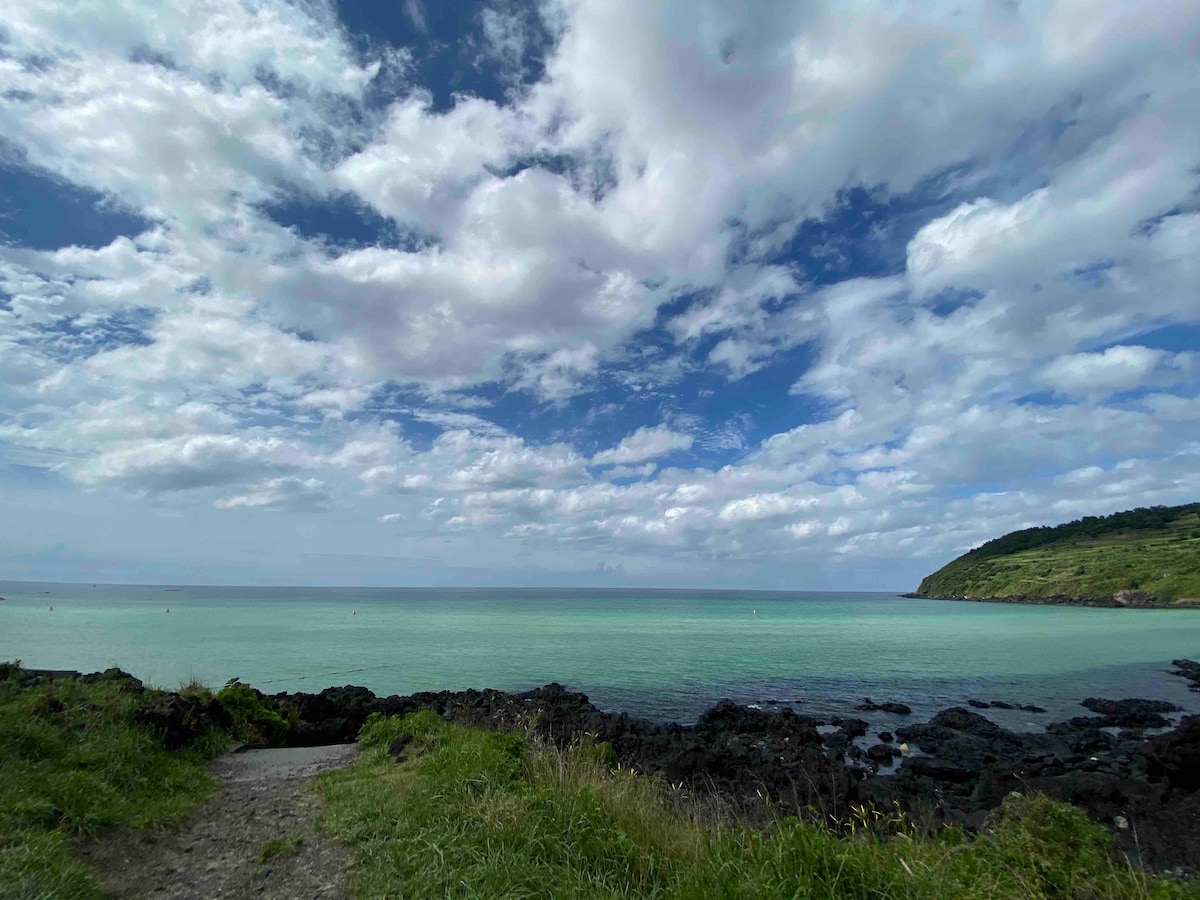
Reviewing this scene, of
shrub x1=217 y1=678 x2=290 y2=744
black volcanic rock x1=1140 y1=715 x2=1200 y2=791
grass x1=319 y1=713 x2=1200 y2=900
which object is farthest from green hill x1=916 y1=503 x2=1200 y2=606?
shrub x1=217 y1=678 x2=290 y2=744

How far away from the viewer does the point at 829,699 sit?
26.0 m

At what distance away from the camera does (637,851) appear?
584 centimetres

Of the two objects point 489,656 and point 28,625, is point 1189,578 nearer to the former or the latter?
point 489,656

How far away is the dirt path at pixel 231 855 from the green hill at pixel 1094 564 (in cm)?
11163

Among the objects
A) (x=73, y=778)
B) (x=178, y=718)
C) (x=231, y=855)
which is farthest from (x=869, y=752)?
(x=73, y=778)

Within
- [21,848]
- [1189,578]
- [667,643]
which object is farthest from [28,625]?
[1189,578]

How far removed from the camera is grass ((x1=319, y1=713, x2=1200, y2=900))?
14.9ft

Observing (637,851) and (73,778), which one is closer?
(637,851)

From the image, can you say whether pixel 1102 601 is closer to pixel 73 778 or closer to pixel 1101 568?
pixel 1101 568

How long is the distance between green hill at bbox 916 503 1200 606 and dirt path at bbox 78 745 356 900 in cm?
11163

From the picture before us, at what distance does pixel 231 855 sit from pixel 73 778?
2292mm

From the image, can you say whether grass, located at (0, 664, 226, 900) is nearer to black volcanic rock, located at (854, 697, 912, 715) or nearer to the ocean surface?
the ocean surface

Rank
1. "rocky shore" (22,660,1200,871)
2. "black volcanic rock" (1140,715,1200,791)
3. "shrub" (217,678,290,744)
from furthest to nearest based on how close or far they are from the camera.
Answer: "black volcanic rock" (1140,715,1200,791) → "shrub" (217,678,290,744) → "rocky shore" (22,660,1200,871)

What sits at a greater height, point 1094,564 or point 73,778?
point 1094,564
